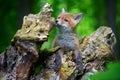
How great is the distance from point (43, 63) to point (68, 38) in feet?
1.91

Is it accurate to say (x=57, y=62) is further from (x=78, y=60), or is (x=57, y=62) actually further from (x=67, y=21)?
(x=67, y=21)

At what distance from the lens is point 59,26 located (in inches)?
155

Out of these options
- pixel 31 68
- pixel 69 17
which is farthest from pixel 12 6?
pixel 31 68

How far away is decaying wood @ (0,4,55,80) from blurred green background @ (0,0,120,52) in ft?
12.4

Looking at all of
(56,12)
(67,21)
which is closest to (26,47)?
(67,21)

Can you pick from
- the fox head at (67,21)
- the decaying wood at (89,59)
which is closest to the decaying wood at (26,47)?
the decaying wood at (89,59)

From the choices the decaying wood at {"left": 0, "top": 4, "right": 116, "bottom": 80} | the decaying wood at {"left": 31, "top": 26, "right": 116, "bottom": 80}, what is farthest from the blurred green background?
the decaying wood at {"left": 0, "top": 4, "right": 116, "bottom": 80}

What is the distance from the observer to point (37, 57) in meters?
3.27

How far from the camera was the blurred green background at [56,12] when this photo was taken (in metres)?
8.93

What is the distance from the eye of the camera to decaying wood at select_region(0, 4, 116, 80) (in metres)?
3.24

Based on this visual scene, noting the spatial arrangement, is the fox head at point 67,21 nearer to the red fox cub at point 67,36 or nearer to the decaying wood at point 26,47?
the red fox cub at point 67,36

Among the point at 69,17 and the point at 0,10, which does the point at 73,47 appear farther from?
the point at 0,10

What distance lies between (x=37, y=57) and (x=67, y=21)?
0.97 meters

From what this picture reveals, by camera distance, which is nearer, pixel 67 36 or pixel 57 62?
pixel 57 62
